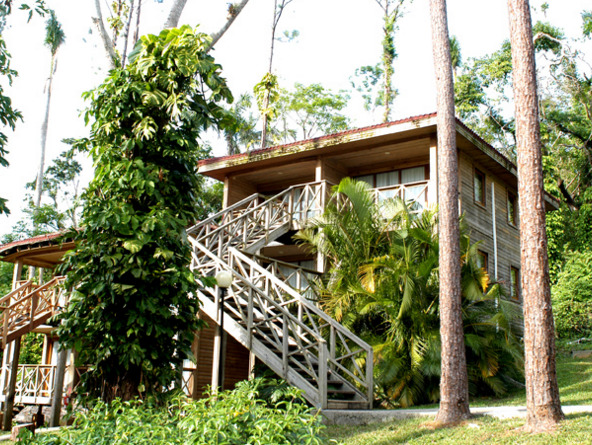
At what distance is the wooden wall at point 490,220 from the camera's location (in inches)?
634

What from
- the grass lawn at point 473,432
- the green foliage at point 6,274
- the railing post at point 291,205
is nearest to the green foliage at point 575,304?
the railing post at point 291,205

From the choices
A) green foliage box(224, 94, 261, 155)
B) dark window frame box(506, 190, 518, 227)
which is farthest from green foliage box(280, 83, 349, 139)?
dark window frame box(506, 190, 518, 227)

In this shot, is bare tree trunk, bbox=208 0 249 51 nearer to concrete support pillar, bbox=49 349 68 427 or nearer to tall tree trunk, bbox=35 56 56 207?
concrete support pillar, bbox=49 349 68 427

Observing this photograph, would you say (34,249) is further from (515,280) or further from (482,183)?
(515,280)

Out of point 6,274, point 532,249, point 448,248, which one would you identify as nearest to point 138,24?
point 448,248

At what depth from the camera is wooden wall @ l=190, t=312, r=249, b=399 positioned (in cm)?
1574

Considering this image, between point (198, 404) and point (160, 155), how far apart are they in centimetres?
514

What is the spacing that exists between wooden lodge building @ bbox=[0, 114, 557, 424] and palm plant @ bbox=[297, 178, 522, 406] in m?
0.66

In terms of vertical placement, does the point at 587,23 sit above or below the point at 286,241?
above

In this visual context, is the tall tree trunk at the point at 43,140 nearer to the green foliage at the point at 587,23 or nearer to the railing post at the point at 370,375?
the railing post at the point at 370,375

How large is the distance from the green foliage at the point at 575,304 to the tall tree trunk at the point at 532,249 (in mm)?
15013

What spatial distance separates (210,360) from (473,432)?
9.90 metres

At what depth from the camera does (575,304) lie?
21391mm

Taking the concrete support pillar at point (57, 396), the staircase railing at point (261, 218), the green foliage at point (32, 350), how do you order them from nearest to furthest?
the concrete support pillar at point (57, 396) < the staircase railing at point (261, 218) < the green foliage at point (32, 350)
